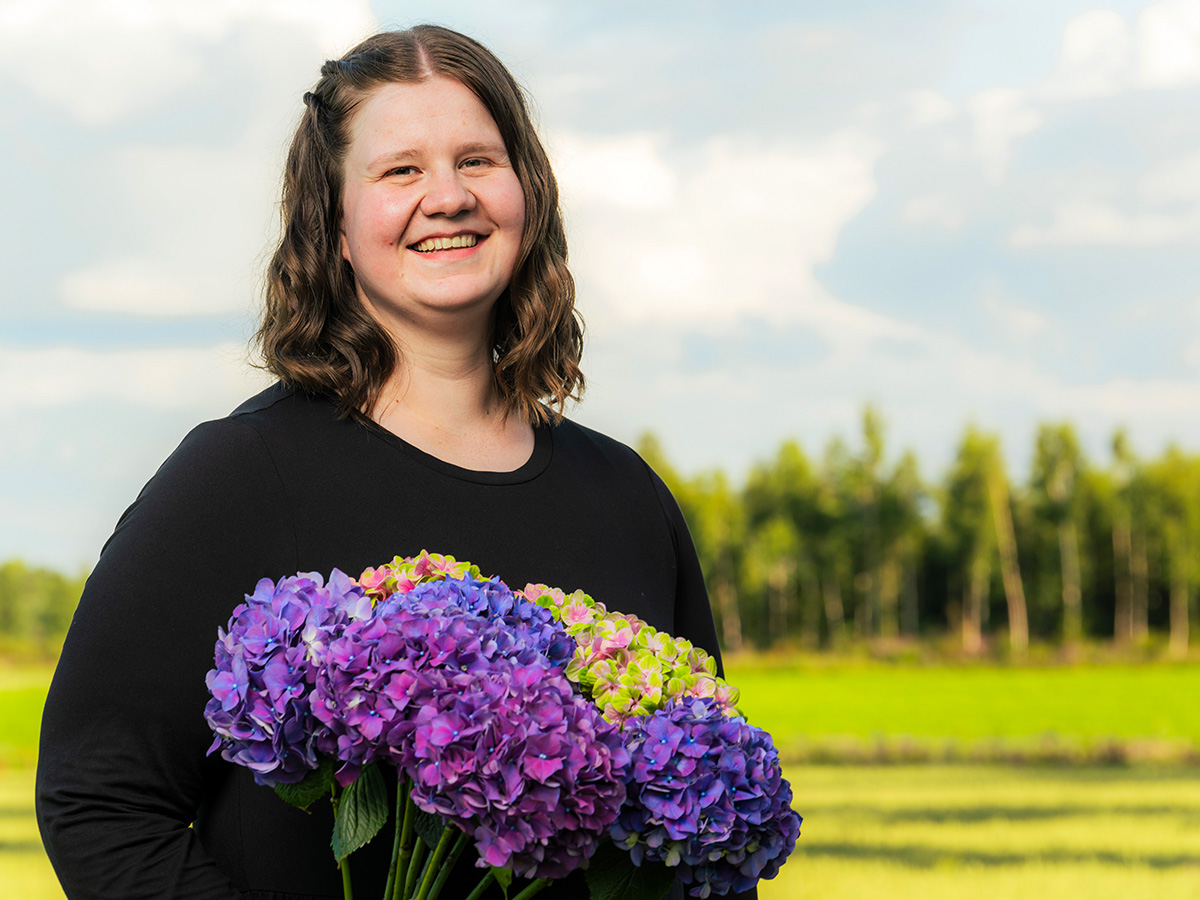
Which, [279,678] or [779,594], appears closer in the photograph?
[279,678]

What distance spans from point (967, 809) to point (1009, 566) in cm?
2781

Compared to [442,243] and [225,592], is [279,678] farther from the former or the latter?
[442,243]

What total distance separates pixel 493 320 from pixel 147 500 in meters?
0.95

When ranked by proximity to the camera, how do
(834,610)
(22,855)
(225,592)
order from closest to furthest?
(225,592) → (22,855) → (834,610)

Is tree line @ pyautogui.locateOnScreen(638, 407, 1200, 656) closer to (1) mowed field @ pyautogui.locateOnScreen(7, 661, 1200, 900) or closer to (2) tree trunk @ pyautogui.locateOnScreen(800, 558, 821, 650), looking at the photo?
(2) tree trunk @ pyautogui.locateOnScreen(800, 558, 821, 650)

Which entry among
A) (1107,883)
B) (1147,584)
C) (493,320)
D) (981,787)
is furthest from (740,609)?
(493,320)

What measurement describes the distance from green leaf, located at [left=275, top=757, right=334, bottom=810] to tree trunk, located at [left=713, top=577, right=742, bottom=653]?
45.3 m

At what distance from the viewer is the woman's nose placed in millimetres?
2139

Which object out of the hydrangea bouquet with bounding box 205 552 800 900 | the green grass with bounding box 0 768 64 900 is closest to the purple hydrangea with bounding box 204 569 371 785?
the hydrangea bouquet with bounding box 205 552 800 900

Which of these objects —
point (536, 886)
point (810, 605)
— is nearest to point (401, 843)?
point (536, 886)

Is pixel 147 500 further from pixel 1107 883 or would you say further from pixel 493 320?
pixel 1107 883

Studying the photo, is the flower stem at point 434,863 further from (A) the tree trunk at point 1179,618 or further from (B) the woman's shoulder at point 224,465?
(A) the tree trunk at point 1179,618

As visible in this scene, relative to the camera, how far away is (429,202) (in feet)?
7.02

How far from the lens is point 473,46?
2352 millimetres
